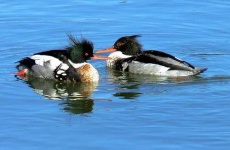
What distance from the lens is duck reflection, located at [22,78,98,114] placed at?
45.1 ft

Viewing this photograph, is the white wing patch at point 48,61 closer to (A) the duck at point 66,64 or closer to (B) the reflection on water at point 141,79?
(A) the duck at point 66,64

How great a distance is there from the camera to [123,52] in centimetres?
1712

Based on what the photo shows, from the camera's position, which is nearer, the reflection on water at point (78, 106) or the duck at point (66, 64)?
the reflection on water at point (78, 106)

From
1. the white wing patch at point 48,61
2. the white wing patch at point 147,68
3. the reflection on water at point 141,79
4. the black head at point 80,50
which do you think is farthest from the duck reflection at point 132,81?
the white wing patch at point 48,61

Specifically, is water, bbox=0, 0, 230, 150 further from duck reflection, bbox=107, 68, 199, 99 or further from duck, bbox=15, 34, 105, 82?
duck, bbox=15, 34, 105, 82

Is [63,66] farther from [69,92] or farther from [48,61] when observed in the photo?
[69,92]

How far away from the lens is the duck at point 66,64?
15398 mm

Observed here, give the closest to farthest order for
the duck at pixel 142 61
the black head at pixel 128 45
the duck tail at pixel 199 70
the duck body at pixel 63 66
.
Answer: the duck body at pixel 63 66 → the duck tail at pixel 199 70 → the duck at pixel 142 61 → the black head at pixel 128 45

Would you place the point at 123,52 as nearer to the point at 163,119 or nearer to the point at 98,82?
the point at 98,82

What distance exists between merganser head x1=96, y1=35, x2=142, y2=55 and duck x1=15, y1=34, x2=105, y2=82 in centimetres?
127

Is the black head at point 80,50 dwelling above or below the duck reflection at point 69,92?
above

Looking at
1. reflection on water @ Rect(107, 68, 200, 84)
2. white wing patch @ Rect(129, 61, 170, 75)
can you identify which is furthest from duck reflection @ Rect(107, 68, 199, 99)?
white wing patch @ Rect(129, 61, 170, 75)

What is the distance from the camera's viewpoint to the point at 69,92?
1485cm

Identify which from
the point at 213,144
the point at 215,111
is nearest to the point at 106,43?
the point at 215,111
